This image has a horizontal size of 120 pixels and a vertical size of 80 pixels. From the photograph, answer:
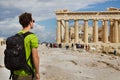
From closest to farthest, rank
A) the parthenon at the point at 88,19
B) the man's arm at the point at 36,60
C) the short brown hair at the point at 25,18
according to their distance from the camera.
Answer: the man's arm at the point at 36,60
the short brown hair at the point at 25,18
the parthenon at the point at 88,19

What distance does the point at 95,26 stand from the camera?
298 feet

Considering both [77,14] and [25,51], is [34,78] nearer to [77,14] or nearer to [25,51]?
[25,51]

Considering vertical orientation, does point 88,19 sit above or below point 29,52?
below

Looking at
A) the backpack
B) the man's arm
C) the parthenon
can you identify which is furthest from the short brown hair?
the parthenon

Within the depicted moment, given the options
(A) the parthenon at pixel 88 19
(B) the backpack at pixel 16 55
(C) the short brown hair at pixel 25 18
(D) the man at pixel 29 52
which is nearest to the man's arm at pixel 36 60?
(D) the man at pixel 29 52

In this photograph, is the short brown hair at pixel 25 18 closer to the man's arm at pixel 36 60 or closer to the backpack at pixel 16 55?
the backpack at pixel 16 55

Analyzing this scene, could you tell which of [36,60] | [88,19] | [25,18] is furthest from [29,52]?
[88,19]

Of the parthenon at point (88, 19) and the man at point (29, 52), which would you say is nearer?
the man at point (29, 52)

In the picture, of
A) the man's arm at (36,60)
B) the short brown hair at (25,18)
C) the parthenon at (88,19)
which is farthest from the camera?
the parthenon at (88,19)

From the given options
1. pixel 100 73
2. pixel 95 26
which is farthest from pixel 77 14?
pixel 100 73

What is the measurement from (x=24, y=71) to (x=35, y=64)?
0.29m

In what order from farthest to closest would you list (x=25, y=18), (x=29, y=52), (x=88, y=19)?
(x=88, y=19) < (x=25, y=18) < (x=29, y=52)

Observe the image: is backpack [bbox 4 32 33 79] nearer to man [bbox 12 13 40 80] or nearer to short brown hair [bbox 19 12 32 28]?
man [bbox 12 13 40 80]

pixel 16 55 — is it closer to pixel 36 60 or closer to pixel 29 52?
pixel 29 52
